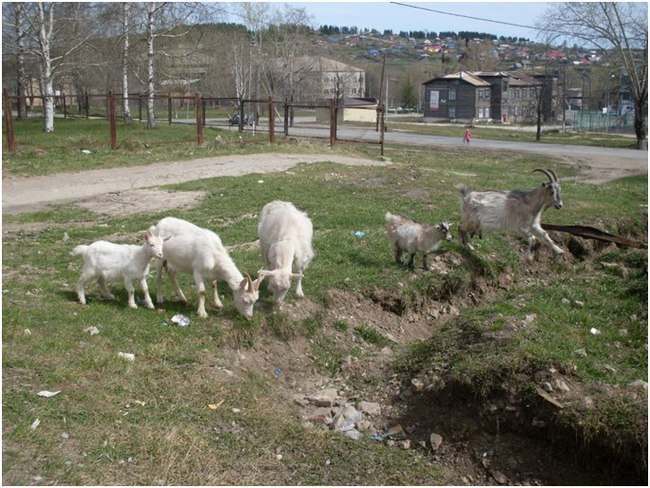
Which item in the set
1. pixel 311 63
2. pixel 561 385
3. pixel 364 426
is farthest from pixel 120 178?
pixel 311 63

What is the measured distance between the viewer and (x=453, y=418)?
6906mm

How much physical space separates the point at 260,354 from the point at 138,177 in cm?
1228

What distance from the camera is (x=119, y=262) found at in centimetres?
794

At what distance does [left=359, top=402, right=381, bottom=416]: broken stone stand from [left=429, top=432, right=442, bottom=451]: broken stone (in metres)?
0.70

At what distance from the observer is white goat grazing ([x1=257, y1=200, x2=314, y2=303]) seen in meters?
8.38

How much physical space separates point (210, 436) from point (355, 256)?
5.27 metres

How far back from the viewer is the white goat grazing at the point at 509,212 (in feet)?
38.4

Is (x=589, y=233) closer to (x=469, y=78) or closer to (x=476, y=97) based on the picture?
(x=476, y=97)

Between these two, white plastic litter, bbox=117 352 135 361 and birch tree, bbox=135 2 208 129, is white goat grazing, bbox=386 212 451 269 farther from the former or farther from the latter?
birch tree, bbox=135 2 208 129

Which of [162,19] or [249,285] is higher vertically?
[162,19]

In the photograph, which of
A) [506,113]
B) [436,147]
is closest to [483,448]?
[436,147]

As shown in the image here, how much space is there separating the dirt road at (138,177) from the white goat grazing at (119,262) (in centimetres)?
692

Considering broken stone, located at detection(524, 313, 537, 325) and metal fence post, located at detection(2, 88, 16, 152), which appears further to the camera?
metal fence post, located at detection(2, 88, 16, 152)

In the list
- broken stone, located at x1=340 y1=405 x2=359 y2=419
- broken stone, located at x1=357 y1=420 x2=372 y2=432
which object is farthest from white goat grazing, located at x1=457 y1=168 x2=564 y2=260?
broken stone, located at x1=357 y1=420 x2=372 y2=432
